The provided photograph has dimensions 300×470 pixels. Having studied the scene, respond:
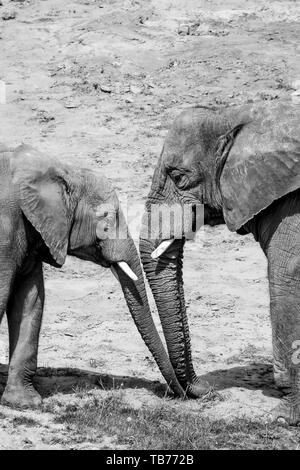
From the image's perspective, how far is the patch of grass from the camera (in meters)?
9.33

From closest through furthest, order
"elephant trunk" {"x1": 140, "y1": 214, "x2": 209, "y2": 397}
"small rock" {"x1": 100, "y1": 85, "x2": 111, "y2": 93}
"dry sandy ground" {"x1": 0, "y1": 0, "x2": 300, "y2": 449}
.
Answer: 1. "elephant trunk" {"x1": 140, "y1": 214, "x2": 209, "y2": 397}
2. "dry sandy ground" {"x1": 0, "y1": 0, "x2": 300, "y2": 449}
3. "small rock" {"x1": 100, "y1": 85, "x2": 111, "y2": 93}

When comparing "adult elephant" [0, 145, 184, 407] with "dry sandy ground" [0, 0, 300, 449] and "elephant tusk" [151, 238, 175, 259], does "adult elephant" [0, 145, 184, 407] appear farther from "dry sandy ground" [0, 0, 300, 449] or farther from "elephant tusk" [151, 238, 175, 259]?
"dry sandy ground" [0, 0, 300, 449]

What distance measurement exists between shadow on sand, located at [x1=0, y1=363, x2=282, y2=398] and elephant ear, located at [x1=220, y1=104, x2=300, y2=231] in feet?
5.64

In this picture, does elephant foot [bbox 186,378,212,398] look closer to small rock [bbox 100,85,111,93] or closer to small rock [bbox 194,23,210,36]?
small rock [bbox 100,85,111,93]

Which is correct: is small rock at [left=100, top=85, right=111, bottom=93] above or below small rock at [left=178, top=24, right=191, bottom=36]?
below

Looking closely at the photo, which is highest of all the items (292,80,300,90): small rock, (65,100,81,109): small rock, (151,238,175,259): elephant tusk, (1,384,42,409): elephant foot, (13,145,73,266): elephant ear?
(13,145,73,266): elephant ear

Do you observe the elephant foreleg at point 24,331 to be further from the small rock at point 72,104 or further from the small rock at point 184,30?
the small rock at point 184,30

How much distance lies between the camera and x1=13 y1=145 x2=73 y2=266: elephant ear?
9.77m

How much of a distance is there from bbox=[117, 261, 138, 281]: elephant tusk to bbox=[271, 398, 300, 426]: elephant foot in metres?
1.50

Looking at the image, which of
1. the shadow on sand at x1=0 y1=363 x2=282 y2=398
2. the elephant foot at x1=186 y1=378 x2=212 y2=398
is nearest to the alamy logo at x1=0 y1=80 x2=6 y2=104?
the shadow on sand at x1=0 y1=363 x2=282 y2=398

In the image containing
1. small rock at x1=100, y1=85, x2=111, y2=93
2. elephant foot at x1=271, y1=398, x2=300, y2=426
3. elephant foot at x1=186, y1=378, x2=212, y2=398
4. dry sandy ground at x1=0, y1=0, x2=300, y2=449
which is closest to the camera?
elephant foot at x1=271, y1=398, x2=300, y2=426

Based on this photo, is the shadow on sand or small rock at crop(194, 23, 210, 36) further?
small rock at crop(194, 23, 210, 36)

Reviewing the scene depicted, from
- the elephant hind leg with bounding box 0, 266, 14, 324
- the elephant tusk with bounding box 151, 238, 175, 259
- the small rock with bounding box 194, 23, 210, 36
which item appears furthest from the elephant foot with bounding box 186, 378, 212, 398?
the small rock with bounding box 194, 23, 210, 36
